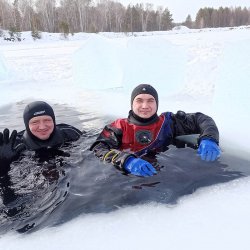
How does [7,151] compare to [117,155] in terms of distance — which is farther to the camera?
[7,151]

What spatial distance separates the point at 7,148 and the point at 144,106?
134 cm

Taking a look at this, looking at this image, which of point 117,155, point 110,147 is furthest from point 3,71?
point 117,155

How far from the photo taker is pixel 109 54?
719cm

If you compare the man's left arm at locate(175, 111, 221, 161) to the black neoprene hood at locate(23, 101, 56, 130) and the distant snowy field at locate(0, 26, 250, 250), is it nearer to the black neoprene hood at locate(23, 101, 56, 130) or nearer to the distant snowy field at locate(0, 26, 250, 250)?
the distant snowy field at locate(0, 26, 250, 250)

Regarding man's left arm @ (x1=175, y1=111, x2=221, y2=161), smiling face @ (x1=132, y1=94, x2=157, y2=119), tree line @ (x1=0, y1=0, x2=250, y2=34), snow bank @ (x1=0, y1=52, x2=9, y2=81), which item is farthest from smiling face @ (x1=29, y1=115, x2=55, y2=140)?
Answer: tree line @ (x1=0, y1=0, x2=250, y2=34)

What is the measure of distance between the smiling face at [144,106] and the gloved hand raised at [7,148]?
118 centimetres

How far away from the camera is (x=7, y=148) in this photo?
3.13 meters

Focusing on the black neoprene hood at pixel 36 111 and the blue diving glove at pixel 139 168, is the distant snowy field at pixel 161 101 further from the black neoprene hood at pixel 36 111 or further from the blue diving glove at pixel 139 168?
the black neoprene hood at pixel 36 111

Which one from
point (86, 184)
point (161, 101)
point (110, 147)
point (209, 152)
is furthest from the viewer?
point (161, 101)

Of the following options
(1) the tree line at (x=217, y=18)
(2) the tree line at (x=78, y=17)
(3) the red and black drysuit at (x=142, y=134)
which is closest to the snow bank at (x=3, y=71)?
(3) the red and black drysuit at (x=142, y=134)

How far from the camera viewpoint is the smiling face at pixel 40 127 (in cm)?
336

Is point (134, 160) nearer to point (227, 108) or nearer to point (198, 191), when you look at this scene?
point (198, 191)

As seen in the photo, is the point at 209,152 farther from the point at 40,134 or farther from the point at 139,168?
the point at 40,134

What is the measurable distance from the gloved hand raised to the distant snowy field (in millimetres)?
1237
